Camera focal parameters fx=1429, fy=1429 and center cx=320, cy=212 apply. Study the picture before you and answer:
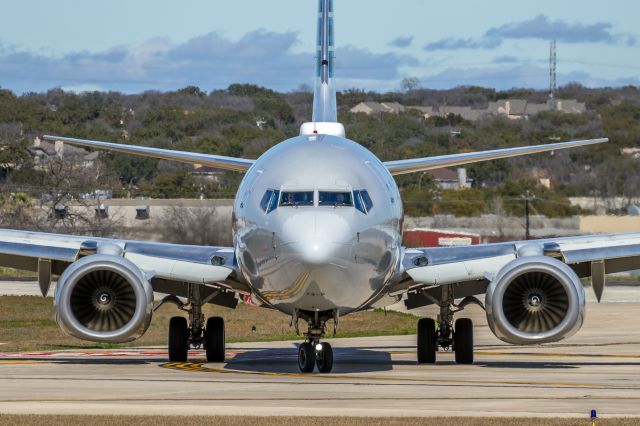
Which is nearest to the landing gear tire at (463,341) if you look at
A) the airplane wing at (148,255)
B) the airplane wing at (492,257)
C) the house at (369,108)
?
the airplane wing at (492,257)

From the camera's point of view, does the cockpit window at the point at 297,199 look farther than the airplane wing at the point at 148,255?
No

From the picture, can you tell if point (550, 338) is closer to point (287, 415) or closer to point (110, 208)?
point (287, 415)

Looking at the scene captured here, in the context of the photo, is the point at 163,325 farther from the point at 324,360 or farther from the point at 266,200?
the point at 266,200

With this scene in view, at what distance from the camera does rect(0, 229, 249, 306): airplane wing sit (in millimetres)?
27375

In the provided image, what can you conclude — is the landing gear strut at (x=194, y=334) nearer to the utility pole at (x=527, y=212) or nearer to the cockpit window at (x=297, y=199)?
the cockpit window at (x=297, y=199)

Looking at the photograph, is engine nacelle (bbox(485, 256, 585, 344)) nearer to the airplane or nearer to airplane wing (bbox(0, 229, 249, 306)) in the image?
the airplane

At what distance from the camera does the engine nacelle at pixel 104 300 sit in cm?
2606

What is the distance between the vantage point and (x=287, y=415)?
19.8m

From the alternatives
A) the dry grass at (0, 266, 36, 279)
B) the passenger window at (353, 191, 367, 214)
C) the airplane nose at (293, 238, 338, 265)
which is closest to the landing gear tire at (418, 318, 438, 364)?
the passenger window at (353, 191, 367, 214)

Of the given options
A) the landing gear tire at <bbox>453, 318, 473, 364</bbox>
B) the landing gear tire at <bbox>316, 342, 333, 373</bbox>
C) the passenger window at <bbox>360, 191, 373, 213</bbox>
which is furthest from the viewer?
the landing gear tire at <bbox>453, 318, 473, 364</bbox>

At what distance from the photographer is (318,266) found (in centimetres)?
2341

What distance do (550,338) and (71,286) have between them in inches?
345

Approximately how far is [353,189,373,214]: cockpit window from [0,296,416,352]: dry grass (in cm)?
1404

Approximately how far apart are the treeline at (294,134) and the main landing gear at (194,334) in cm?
6392
